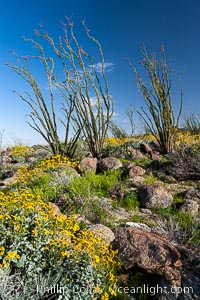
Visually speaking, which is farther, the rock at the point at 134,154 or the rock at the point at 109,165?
the rock at the point at 134,154

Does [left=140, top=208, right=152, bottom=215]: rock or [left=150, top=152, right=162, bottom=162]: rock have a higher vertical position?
[left=150, top=152, right=162, bottom=162]: rock

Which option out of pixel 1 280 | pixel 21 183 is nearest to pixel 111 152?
pixel 21 183

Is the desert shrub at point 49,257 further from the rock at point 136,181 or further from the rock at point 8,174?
the rock at point 8,174

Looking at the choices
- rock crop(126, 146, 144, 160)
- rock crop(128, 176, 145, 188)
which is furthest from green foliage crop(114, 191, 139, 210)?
rock crop(126, 146, 144, 160)

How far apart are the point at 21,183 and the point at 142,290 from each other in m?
3.57

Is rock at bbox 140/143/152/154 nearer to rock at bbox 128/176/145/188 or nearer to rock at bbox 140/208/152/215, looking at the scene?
rock at bbox 128/176/145/188

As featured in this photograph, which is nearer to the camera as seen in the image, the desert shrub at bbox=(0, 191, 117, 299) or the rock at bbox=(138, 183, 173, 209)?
the desert shrub at bbox=(0, 191, 117, 299)

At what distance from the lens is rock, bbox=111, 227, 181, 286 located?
3.02 m

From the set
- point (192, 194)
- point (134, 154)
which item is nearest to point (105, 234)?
point (192, 194)

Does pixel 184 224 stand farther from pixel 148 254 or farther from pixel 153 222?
pixel 148 254

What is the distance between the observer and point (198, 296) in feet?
8.75

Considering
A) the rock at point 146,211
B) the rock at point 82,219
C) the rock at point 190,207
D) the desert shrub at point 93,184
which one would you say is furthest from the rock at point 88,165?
the rock at point 190,207

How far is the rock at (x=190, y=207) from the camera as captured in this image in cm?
469

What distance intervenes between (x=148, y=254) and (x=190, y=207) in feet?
5.94
